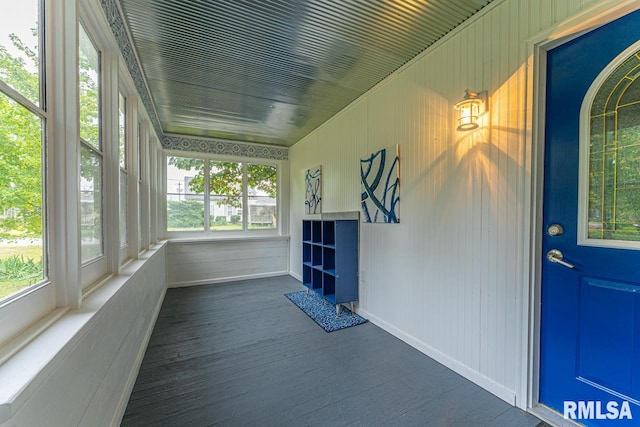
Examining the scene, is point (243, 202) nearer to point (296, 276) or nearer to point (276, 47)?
point (296, 276)

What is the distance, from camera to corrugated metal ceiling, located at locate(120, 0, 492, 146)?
1.77 m

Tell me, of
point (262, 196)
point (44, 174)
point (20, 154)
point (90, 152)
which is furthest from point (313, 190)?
point (20, 154)

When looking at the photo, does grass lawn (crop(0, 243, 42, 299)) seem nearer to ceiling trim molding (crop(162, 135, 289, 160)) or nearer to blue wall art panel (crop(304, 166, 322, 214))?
blue wall art panel (crop(304, 166, 322, 214))

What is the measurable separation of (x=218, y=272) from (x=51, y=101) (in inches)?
154

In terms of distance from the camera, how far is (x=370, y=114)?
2.94m

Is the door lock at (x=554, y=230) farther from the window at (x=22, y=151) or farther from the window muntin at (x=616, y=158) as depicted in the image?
the window at (x=22, y=151)

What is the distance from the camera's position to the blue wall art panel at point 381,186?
2.56 metres

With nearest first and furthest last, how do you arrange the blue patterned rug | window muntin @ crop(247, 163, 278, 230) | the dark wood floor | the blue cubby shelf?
the dark wood floor < the blue patterned rug < the blue cubby shelf < window muntin @ crop(247, 163, 278, 230)

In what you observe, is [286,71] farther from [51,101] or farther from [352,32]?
[51,101]

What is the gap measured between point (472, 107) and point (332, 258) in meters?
2.47

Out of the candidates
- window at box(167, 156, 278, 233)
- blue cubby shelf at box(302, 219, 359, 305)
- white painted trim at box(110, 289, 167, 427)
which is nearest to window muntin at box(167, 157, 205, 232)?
window at box(167, 156, 278, 233)

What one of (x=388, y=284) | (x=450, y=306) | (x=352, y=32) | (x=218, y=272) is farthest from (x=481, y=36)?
(x=218, y=272)

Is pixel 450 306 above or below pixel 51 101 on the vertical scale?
below
